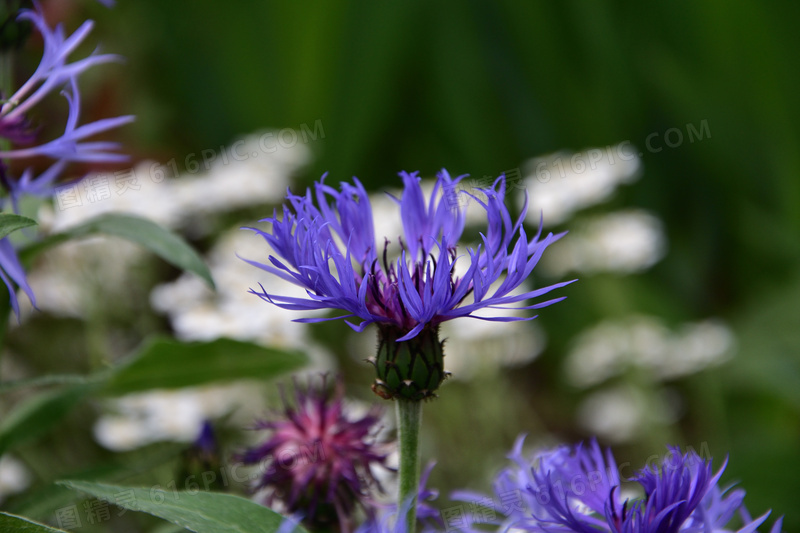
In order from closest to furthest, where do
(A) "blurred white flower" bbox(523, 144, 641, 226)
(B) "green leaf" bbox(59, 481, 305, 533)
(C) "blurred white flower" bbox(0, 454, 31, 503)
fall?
(B) "green leaf" bbox(59, 481, 305, 533)
(C) "blurred white flower" bbox(0, 454, 31, 503)
(A) "blurred white flower" bbox(523, 144, 641, 226)

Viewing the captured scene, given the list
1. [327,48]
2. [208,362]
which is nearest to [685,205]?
[327,48]

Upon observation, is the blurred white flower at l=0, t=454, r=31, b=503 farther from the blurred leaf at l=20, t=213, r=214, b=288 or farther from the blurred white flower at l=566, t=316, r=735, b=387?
the blurred white flower at l=566, t=316, r=735, b=387

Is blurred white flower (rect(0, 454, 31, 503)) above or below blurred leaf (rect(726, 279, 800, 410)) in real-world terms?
above

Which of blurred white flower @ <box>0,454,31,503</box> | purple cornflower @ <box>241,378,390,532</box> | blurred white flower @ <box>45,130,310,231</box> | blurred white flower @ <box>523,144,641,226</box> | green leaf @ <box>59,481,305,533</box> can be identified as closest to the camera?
green leaf @ <box>59,481,305,533</box>

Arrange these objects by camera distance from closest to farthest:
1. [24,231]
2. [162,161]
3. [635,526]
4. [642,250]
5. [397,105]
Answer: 1. [635,526]
2. [24,231]
3. [642,250]
4. [162,161]
5. [397,105]

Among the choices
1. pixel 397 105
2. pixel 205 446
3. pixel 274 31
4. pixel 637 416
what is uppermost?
pixel 274 31

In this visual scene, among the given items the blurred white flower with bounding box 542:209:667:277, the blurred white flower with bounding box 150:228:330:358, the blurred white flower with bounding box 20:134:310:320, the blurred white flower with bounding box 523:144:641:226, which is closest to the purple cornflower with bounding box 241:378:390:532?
the blurred white flower with bounding box 150:228:330:358

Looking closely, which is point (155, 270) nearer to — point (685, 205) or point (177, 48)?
point (177, 48)

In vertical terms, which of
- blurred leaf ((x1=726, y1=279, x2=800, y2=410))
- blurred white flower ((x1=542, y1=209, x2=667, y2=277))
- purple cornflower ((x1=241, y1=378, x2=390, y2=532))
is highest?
blurred white flower ((x1=542, y1=209, x2=667, y2=277))

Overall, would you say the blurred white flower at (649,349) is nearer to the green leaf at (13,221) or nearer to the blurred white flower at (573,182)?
the blurred white flower at (573,182)
